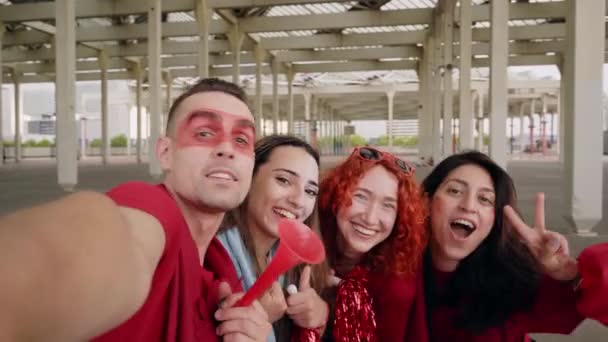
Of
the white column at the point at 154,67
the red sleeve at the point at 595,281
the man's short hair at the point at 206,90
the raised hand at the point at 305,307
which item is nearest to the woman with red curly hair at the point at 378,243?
the raised hand at the point at 305,307

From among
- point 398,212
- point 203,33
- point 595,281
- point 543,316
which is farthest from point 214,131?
point 203,33

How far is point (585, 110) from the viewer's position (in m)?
5.53

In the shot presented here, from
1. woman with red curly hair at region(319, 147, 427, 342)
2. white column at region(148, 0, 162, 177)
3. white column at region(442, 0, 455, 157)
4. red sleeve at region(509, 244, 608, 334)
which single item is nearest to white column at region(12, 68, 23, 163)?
white column at region(148, 0, 162, 177)

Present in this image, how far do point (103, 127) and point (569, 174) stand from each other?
27.1 m

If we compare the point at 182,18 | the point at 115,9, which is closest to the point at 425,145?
the point at 182,18

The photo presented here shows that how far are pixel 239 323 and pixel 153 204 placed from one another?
592mm

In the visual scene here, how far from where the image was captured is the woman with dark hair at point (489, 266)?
243 centimetres

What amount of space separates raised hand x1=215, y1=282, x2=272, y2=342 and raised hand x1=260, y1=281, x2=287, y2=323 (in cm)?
31

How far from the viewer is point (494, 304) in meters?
2.47

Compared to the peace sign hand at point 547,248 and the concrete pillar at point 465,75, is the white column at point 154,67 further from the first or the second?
the peace sign hand at point 547,248

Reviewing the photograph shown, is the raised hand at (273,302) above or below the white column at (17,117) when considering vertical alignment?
below

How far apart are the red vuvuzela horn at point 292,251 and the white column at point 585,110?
16.9 ft

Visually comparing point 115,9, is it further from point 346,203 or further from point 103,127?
point 346,203

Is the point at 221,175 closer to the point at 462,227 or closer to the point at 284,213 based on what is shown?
the point at 284,213
